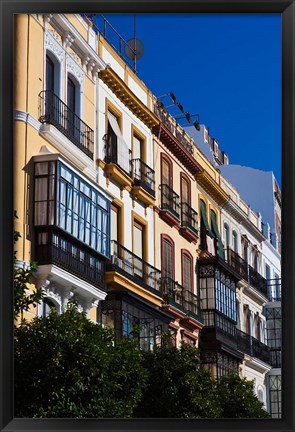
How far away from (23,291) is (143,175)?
474 centimetres

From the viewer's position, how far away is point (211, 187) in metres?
14.4

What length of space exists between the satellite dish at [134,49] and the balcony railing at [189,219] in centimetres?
369

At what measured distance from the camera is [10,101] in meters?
5.70

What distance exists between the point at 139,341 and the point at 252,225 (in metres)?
5.65

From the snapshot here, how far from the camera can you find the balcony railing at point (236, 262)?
14.0 m

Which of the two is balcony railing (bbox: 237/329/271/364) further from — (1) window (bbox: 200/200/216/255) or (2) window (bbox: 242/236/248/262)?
(2) window (bbox: 242/236/248/262)

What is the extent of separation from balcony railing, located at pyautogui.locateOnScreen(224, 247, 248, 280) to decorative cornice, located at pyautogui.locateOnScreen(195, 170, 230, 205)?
0.79 meters

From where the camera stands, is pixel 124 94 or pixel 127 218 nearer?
pixel 127 218

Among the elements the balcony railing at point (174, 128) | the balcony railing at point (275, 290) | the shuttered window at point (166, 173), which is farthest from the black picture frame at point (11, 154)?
the shuttered window at point (166, 173)

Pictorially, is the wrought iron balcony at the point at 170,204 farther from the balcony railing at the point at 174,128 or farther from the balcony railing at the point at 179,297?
the balcony railing at the point at 179,297

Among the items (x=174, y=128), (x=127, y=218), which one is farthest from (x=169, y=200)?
(x=174, y=128)

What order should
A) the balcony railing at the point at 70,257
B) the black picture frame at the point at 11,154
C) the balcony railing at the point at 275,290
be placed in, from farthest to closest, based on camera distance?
the balcony railing at the point at 70,257 < the balcony railing at the point at 275,290 < the black picture frame at the point at 11,154

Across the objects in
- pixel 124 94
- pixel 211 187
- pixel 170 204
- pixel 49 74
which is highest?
pixel 124 94

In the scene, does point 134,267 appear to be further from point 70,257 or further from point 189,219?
point 189,219
